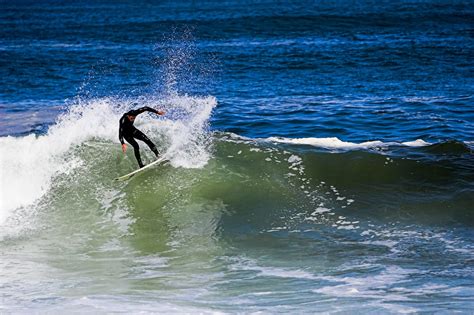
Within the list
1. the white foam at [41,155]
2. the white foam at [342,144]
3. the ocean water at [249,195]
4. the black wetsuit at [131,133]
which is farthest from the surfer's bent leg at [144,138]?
the white foam at [342,144]

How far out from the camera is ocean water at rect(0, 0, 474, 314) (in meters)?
9.88

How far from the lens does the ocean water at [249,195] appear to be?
988 centimetres

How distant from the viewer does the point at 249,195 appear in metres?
14.8

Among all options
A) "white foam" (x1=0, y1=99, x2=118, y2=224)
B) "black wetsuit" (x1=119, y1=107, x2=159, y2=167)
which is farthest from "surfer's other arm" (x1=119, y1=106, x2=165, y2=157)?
"white foam" (x1=0, y1=99, x2=118, y2=224)

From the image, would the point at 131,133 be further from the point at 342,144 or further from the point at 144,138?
the point at 342,144

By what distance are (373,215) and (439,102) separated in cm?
1181

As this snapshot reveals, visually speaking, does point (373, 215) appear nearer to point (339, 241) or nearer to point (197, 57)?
point (339, 241)

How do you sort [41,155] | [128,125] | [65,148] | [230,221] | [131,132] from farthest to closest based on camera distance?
1. [65,148]
2. [41,155]
3. [131,132]
4. [128,125]
5. [230,221]

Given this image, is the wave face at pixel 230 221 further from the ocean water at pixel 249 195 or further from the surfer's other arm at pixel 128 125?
the surfer's other arm at pixel 128 125

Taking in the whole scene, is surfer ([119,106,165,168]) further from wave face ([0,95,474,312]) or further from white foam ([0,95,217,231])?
white foam ([0,95,217,231])

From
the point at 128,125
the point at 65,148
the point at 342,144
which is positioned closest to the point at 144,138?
the point at 128,125

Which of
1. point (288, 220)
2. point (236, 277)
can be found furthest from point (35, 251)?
point (288, 220)

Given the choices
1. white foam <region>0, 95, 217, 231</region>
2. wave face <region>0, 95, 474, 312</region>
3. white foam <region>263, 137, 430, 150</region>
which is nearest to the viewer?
wave face <region>0, 95, 474, 312</region>

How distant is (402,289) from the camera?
378 inches
